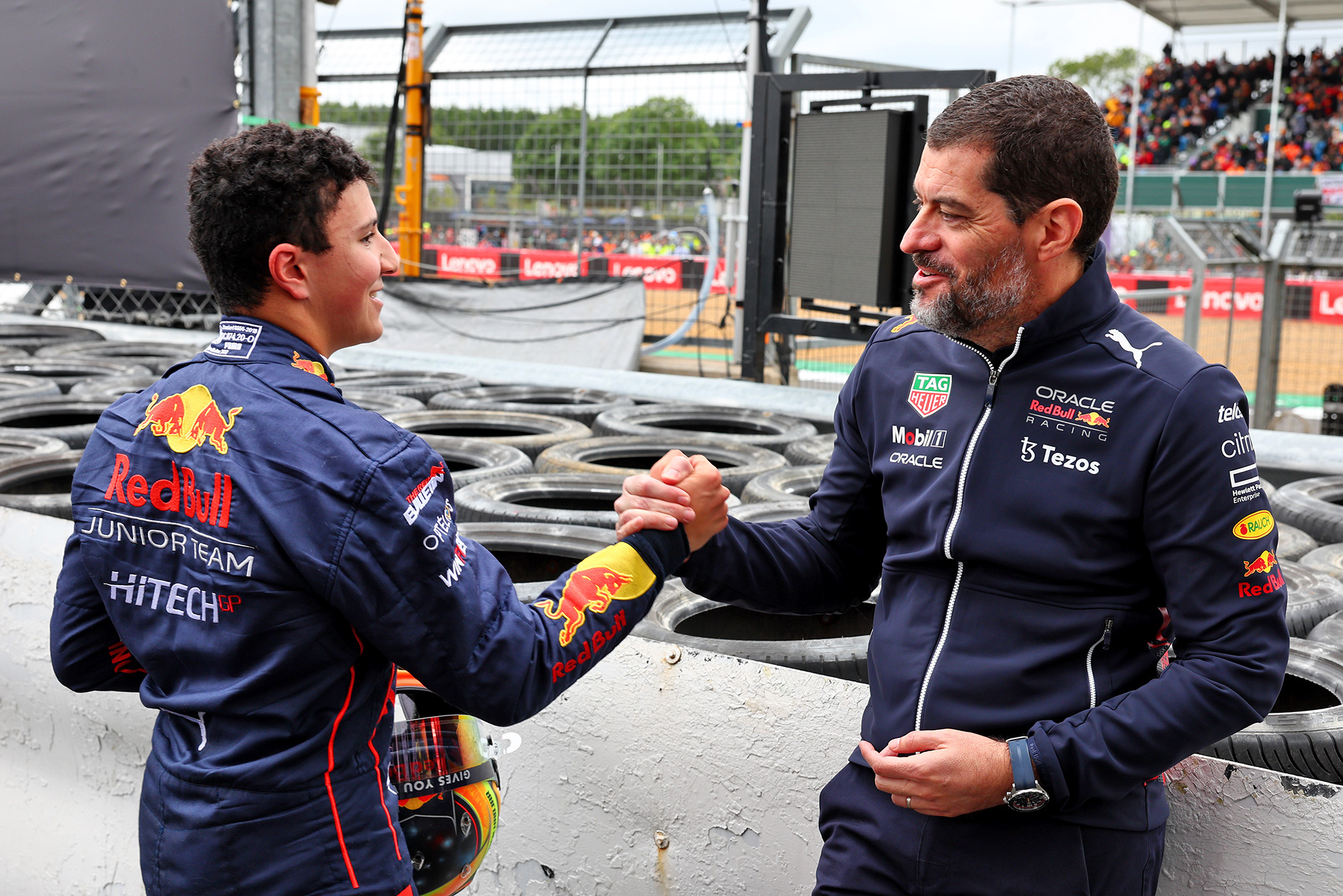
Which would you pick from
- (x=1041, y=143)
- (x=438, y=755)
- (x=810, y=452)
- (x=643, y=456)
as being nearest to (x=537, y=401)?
(x=643, y=456)

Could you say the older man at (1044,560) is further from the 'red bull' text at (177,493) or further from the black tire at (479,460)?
the black tire at (479,460)

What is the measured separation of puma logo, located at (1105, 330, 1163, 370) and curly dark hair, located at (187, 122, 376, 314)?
40.0 inches

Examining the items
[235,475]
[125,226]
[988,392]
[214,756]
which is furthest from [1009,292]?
[125,226]

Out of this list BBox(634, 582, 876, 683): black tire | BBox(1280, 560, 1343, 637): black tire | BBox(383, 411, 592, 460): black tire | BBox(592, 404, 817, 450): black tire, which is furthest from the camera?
BBox(383, 411, 592, 460): black tire

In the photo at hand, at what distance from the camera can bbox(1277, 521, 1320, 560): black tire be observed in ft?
11.1

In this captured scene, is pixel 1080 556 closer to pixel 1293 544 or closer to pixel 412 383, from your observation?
pixel 1293 544

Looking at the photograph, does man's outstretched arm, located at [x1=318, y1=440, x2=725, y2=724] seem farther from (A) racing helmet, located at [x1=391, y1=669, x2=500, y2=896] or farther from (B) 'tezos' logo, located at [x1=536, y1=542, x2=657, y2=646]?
(A) racing helmet, located at [x1=391, y1=669, x2=500, y2=896]

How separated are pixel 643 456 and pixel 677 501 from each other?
3032mm

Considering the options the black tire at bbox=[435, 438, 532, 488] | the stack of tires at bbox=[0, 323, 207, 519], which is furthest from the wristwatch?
the stack of tires at bbox=[0, 323, 207, 519]

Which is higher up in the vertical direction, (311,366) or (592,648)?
(311,366)

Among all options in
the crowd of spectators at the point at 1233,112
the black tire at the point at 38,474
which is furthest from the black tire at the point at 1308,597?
the crowd of spectators at the point at 1233,112

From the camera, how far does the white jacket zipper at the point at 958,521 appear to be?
1526 millimetres

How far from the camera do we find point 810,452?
4664mm

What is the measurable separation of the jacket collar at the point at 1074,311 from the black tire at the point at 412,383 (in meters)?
4.73
